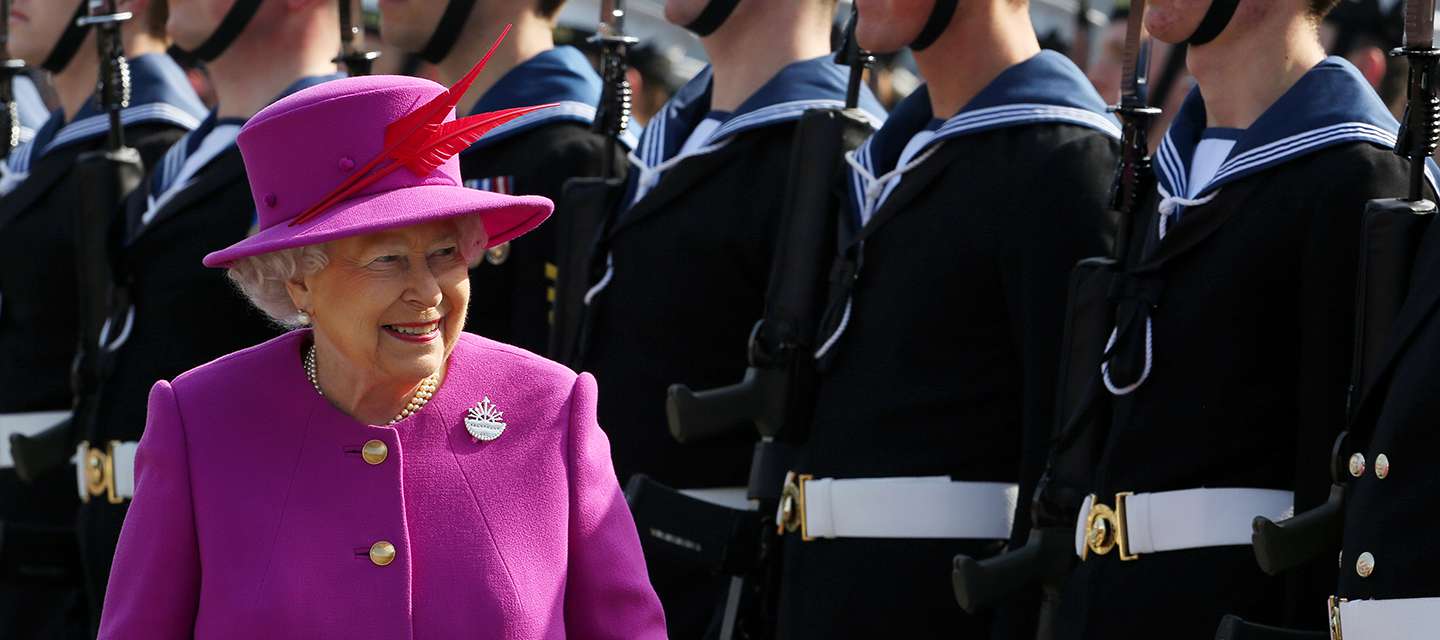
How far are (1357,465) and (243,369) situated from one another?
1.65 m

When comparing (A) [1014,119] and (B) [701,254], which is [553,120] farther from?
(A) [1014,119]

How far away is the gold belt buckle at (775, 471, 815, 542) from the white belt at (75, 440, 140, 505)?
6.83 ft

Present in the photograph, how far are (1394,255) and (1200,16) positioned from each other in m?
0.74

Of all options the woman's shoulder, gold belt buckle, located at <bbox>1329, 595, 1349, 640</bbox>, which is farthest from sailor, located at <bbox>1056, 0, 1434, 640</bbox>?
the woman's shoulder

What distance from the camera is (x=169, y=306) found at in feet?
20.6

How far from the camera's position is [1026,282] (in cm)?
456

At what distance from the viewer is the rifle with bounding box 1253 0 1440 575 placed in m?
3.64

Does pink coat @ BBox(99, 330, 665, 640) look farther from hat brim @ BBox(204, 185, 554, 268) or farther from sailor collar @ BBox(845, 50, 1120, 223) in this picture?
sailor collar @ BBox(845, 50, 1120, 223)

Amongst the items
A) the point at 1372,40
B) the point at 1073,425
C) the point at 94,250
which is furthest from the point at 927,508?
the point at 1372,40

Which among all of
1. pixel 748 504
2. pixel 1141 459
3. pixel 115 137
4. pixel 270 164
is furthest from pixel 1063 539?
pixel 115 137

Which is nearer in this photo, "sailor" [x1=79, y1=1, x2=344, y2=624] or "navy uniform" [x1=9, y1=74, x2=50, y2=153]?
"sailor" [x1=79, y1=1, x2=344, y2=624]

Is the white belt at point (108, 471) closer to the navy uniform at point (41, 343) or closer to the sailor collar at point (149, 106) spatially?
the navy uniform at point (41, 343)

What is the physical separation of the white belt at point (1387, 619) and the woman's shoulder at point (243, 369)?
5.19 feet

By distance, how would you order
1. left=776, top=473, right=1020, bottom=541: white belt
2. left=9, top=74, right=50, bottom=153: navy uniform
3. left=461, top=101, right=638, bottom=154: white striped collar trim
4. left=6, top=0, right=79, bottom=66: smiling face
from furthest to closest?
left=9, top=74, right=50, bottom=153: navy uniform → left=6, top=0, right=79, bottom=66: smiling face → left=461, top=101, right=638, bottom=154: white striped collar trim → left=776, top=473, right=1020, bottom=541: white belt
